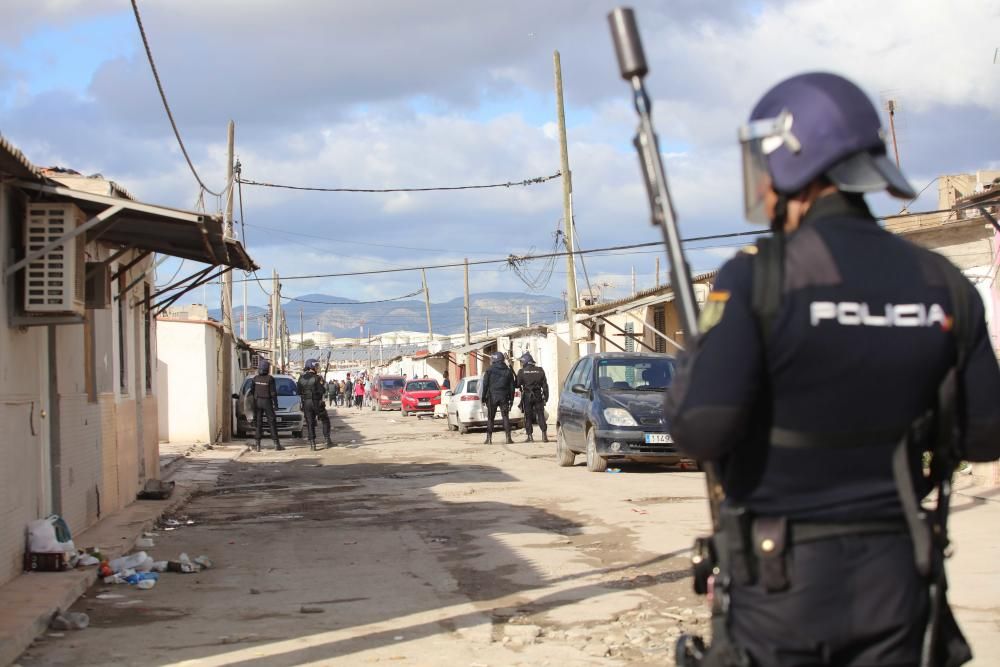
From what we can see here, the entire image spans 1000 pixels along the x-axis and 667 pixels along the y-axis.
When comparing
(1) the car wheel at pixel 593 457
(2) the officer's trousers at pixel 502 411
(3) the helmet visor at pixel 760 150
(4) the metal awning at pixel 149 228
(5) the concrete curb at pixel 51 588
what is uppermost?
(4) the metal awning at pixel 149 228

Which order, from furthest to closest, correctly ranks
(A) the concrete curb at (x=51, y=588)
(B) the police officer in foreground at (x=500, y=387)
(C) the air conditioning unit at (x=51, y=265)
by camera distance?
(B) the police officer in foreground at (x=500, y=387)
(C) the air conditioning unit at (x=51, y=265)
(A) the concrete curb at (x=51, y=588)

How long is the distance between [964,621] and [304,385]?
785 inches

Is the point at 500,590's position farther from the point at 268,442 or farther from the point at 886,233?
the point at 268,442

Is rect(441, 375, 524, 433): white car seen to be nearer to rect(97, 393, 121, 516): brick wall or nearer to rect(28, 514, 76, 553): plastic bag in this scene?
rect(97, 393, 121, 516): brick wall

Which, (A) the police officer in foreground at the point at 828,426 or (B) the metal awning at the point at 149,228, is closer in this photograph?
(A) the police officer in foreground at the point at 828,426

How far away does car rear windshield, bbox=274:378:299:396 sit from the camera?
1219 inches

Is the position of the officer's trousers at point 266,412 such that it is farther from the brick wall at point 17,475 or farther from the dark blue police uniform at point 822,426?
the dark blue police uniform at point 822,426

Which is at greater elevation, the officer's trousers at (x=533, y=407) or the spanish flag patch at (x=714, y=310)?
the spanish flag patch at (x=714, y=310)

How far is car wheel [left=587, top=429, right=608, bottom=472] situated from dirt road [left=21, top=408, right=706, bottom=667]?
87 cm

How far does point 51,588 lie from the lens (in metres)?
8.01

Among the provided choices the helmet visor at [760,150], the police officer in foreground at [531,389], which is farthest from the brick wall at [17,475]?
the police officer in foreground at [531,389]

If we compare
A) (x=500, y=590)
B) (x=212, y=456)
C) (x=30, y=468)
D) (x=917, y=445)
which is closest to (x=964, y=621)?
(x=500, y=590)

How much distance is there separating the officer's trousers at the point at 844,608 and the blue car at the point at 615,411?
40.6ft

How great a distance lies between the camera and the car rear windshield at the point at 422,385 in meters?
47.0
